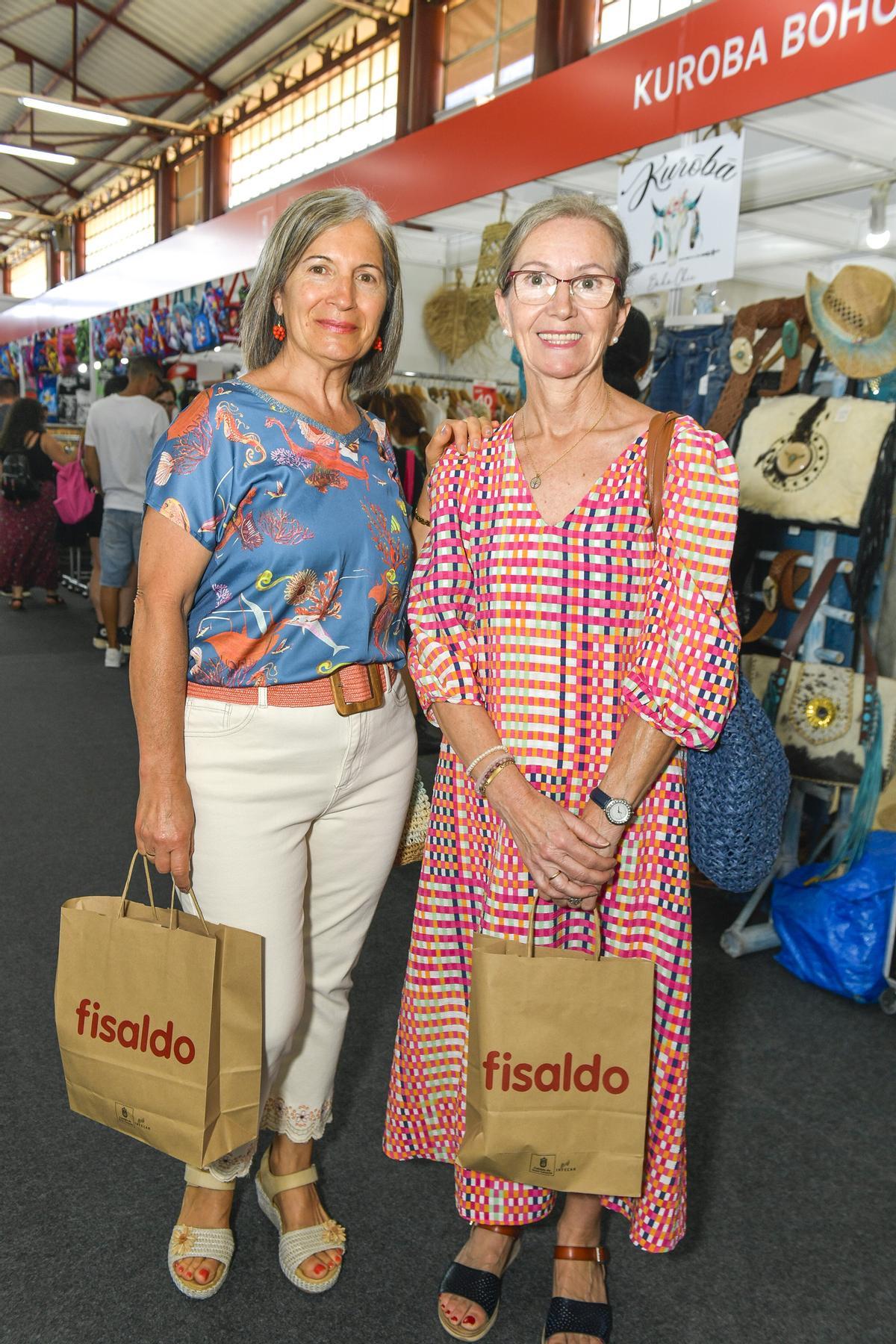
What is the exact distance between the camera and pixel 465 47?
761 cm

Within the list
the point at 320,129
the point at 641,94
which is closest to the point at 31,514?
the point at 320,129

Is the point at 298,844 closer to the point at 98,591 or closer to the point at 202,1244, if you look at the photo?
the point at 202,1244

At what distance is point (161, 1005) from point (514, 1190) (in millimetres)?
621

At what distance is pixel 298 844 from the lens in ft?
5.04

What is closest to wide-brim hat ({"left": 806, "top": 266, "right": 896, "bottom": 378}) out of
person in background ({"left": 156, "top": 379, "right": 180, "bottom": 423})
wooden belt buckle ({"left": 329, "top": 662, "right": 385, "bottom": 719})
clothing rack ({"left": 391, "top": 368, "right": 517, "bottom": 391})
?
wooden belt buckle ({"left": 329, "top": 662, "right": 385, "bottom": 719})

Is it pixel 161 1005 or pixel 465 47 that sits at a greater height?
pixel 465 47

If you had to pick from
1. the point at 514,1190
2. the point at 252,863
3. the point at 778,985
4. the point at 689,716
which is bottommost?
the point at 778,985

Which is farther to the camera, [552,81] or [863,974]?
[552,81]

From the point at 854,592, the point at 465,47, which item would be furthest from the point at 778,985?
the point at 465,47

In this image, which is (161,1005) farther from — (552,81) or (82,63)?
(82,63)

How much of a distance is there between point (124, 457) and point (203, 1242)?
5.06 metres

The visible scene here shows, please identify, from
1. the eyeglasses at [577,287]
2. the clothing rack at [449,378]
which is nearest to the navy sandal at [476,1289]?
the eyeglasses at [577,287]

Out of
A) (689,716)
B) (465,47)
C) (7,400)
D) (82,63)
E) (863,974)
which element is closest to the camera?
(689,716)

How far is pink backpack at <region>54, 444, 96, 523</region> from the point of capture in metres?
Result: 7.59
